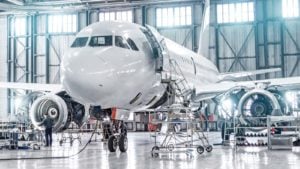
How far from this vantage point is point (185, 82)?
15.0 m

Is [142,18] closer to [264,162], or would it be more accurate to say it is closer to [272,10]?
[272,10]

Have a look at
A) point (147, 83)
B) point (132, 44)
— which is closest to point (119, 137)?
point (147, 83)

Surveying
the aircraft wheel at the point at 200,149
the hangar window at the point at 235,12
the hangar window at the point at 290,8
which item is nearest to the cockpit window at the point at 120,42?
the aircraft wheel at the point at 200,149

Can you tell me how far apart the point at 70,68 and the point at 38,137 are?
1043cm

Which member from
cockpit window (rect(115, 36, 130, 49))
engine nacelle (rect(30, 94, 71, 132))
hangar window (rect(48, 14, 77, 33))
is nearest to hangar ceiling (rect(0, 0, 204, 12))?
hangar window (rect(48, 14, 77, 33))

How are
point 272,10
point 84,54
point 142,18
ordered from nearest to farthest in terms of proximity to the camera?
point 84,54
point 272,10
point 142,18

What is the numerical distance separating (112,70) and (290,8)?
25.3 metres

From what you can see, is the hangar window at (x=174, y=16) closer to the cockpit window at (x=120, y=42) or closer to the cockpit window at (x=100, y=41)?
the cockpit window at (x=120, y=42)

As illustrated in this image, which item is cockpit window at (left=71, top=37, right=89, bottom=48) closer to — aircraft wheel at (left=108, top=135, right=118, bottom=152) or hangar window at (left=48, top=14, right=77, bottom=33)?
aircraft wheel at (left=108, top=135, right=118, bottom=152)

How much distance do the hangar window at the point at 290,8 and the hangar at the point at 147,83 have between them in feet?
0.24

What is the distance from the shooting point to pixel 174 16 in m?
34.9

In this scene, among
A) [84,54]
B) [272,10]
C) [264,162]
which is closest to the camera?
[264,162]

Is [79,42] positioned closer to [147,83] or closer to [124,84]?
[124,84]

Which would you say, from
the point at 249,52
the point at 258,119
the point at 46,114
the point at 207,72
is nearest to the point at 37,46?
the point at 249,52
